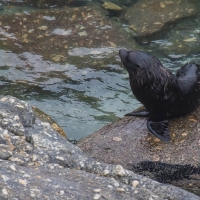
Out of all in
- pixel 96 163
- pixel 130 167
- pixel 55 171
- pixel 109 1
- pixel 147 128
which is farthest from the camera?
pixel 109 1

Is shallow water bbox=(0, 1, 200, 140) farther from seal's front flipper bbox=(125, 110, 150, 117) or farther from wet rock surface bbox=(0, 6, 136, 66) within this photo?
seal's front flipper bbox=(125, 110, 150, 117)

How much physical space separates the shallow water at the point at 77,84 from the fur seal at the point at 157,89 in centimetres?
123

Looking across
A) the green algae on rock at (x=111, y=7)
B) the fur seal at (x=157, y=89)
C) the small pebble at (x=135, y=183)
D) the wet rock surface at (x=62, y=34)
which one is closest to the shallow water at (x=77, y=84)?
the wet rock surface at (x=62, y=34)

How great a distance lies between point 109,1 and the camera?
33.5 ft

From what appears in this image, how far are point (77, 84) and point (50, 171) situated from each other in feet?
13.5

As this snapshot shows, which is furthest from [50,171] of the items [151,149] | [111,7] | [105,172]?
[111,7]

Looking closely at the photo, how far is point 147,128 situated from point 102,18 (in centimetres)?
403

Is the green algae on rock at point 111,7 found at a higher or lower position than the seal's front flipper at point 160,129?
higher

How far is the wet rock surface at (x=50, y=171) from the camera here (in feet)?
11.2

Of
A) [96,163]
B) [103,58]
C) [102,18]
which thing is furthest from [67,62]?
[96,163]

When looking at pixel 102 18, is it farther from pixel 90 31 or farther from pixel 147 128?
pixel 147 128

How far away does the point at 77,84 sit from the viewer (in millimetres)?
7789

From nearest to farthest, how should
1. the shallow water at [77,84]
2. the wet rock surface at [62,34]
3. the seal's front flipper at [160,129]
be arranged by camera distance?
the seal's front flipper at [160,129] < the shallow water at [77,84] < the wet rock surface at [62,34]

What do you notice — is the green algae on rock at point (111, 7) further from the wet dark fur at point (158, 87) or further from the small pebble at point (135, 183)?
the small pebble at point (135, 183)
